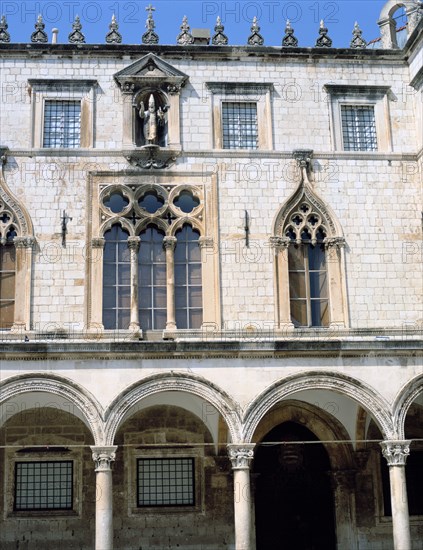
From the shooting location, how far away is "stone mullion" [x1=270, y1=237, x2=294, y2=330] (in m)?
22.3

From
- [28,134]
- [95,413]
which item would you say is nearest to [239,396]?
[95,413]

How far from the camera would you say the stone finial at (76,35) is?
2402 centimetres

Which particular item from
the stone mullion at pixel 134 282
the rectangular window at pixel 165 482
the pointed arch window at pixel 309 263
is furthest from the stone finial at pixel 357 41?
the rectangular window at pixel 165 482

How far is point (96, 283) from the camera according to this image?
22.3m

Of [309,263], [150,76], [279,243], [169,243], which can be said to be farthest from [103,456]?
[150,76]

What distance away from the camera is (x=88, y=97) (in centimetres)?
2370

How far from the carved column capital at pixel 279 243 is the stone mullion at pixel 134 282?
3.33m

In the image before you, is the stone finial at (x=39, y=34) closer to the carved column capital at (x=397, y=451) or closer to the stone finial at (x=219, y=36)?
the stone finial at (x=219, y=36)

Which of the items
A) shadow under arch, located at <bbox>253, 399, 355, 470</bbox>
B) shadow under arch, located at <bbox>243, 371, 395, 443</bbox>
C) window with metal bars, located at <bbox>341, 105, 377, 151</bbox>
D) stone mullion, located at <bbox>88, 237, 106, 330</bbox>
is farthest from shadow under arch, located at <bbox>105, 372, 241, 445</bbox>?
window with metal bars, located at <bbox>341, 105, 377, 151</bbox>

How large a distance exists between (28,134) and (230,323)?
7094 mm

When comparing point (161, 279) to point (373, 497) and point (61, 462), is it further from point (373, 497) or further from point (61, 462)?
point (373, 497)

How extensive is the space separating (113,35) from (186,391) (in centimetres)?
995

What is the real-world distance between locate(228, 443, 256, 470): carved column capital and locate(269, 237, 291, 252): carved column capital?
5.28 m

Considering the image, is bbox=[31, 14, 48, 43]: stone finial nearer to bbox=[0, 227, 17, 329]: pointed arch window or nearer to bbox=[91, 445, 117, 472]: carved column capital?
bbox=[0, 227, 17, 329]: pointed arch window
